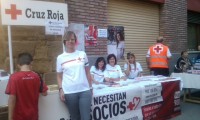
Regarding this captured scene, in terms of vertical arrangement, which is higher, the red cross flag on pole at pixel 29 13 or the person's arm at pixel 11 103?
the red cross flag on pole at pixel 29 13

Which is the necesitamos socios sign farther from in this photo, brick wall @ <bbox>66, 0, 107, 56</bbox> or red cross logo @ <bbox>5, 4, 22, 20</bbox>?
brick wall @ <bbox>66, 0, 107, 56</bbox>

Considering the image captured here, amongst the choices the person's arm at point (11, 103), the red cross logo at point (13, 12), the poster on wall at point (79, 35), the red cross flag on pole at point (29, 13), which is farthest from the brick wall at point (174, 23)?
the person's arm at point (11, 103)

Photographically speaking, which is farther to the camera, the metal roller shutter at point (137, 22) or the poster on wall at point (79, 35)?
the metal roller shutter at point (137, 22)

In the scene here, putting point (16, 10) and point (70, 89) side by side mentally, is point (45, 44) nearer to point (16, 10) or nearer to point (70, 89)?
point (16, 10)

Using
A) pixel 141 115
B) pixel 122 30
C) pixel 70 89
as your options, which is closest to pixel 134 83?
pixel 141 115

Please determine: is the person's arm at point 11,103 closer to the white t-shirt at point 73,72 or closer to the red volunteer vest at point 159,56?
the white t-shirt at point 73,72

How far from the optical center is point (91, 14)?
828cm

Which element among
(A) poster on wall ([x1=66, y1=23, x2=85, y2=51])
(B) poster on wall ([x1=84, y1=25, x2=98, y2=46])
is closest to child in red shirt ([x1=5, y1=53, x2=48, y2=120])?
(A) poster on wall ([x1=66, y1=23, x2=85, y2=51])

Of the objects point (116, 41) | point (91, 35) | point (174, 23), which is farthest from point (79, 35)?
point (174, 23)

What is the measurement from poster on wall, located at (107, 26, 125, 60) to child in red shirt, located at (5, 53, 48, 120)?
5.16 metres

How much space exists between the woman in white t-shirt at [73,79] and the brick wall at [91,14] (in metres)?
3.45

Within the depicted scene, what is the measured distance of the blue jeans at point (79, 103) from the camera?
4285 millimetres

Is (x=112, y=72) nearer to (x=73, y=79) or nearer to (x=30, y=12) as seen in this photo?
(x=30, y=12)

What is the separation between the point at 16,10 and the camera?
16.2ft
